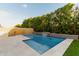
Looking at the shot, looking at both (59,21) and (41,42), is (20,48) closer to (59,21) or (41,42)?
(41,42)

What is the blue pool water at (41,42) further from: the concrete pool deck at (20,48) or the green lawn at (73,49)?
the green lawn at (73,49)

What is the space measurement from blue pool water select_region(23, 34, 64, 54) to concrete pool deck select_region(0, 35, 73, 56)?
7.0 inches

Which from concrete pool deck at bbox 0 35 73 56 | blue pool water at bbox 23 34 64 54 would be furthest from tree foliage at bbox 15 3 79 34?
concrete pool deck at bbox 0 35 73 56

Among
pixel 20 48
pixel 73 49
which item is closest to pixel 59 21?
pixel 73 49

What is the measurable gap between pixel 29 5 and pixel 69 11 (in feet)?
4.53

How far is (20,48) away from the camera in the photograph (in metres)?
5.24

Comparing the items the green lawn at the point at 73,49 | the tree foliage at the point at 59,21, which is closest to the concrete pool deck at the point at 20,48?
the green lawn at the point at 73,49

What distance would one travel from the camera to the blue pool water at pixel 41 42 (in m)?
5.44

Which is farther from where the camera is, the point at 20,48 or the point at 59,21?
the point at 59,21

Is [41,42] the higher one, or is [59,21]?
[59,21]

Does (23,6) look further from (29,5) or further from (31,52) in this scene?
(31,52)

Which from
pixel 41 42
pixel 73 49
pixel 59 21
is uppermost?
pixel 59 21

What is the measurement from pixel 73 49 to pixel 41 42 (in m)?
1.11

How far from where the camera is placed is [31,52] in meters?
5.06
